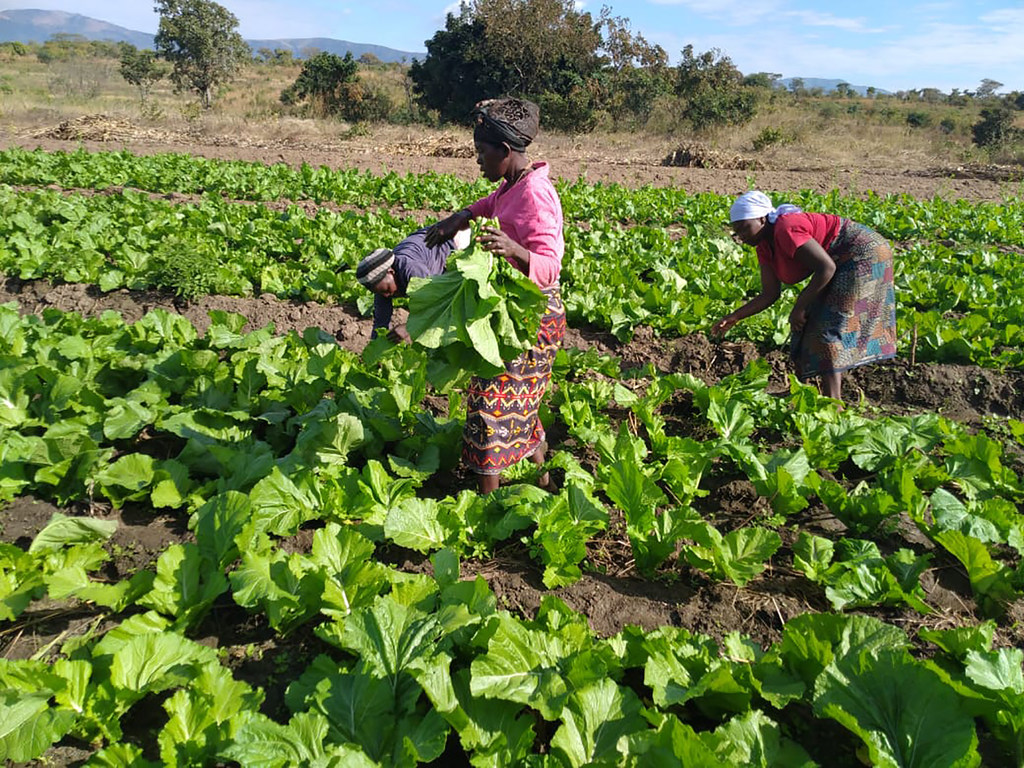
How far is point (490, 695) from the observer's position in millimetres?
1996

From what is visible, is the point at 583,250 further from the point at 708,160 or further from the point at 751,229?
the point at 708,160

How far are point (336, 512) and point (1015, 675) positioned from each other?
2642 millimetres

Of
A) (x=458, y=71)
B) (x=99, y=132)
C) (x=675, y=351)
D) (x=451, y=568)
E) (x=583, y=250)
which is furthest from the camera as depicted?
(x=458, y=71)

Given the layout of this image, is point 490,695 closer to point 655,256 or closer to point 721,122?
point 655,256

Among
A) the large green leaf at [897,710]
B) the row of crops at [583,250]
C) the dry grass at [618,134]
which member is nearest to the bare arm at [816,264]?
the row of crops at [583,250]

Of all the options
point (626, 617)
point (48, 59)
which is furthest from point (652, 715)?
point (48, 59)

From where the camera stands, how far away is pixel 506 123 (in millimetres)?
2934

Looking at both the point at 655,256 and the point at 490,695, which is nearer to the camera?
the point at 490,695

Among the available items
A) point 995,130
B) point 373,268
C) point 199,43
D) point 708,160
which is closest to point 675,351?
point 373,268

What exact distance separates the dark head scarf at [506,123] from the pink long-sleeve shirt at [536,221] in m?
0.16

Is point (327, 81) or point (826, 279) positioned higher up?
point (327, 81)

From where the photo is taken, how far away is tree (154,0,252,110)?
3422 centimetres

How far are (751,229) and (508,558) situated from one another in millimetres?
2669

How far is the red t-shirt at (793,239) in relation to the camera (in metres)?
4.27
